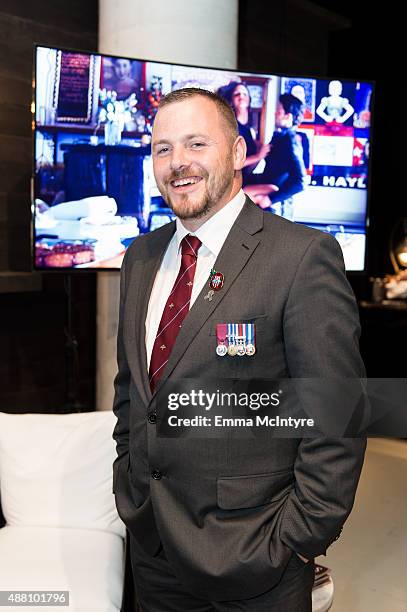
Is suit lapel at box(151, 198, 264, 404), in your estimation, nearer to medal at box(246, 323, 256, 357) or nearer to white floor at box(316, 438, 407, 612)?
medal at box(246, 323, 256, 357)

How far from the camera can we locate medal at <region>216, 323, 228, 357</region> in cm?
135

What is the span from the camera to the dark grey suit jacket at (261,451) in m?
1.33

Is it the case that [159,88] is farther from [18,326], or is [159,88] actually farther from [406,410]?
[406,410]

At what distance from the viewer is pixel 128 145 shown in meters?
2.87

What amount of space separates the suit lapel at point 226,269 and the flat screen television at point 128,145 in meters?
1.49

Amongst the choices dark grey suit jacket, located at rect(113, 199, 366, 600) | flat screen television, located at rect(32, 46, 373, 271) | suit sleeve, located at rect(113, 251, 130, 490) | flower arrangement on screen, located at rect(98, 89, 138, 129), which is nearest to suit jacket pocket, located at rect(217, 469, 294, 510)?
dark grey suit jacket, located at rect(113, 199, 366, 600)

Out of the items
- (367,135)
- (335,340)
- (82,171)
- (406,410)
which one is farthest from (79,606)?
(406,410)

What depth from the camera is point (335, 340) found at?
4.36 feet

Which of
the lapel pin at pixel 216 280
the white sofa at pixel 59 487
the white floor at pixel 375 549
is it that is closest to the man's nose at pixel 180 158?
the lapel pin at pixel 216 280

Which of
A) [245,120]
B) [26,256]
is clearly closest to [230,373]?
[245,120]

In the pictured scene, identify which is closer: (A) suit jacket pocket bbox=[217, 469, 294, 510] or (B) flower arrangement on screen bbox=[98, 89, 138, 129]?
(A) suit jacket pocket bbox=[217, 469, 294, 510]

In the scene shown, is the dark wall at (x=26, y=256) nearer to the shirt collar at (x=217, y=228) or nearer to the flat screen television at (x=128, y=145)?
the flat screen television at (x=128, y=145)

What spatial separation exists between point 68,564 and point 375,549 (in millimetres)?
1786

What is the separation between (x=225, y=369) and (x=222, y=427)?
0.12 meters
